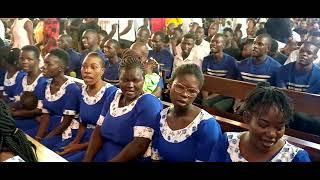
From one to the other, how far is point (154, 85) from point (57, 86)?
2.77 ft

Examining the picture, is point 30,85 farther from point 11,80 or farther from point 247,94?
point 247,94

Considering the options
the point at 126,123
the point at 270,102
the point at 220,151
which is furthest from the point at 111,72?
the point at 270,102

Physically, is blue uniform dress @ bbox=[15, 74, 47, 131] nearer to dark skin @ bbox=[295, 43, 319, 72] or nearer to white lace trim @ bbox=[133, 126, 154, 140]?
white lace trim @ bbox=[133, 126, 154, 140]

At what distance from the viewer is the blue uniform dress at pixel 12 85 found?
3.69m

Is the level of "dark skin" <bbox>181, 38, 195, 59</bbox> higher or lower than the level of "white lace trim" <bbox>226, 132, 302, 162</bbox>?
higher

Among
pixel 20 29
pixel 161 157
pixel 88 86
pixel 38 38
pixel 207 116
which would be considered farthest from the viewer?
pixel 38 38

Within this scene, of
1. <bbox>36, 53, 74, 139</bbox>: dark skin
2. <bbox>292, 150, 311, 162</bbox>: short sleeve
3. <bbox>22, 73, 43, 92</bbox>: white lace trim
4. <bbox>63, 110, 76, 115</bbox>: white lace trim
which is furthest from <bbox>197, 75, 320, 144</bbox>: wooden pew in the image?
<bbox>22, 73, 43, 92</bbox>: white lace trim

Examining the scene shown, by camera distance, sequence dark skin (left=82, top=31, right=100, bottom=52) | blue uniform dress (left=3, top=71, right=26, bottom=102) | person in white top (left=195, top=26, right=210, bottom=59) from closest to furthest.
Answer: blue uniform dress (left=3, top=71, right=26, bottom=102) < dark skin (left=82, top=31, right=100, bottom=52) < person in white top (left=195, top=26, right=210, bottom=59)

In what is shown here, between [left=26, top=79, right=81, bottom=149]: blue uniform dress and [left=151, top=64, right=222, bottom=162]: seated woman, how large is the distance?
3.58 ft

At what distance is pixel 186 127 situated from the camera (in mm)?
1966

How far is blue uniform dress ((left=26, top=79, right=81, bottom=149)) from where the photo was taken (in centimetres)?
295
